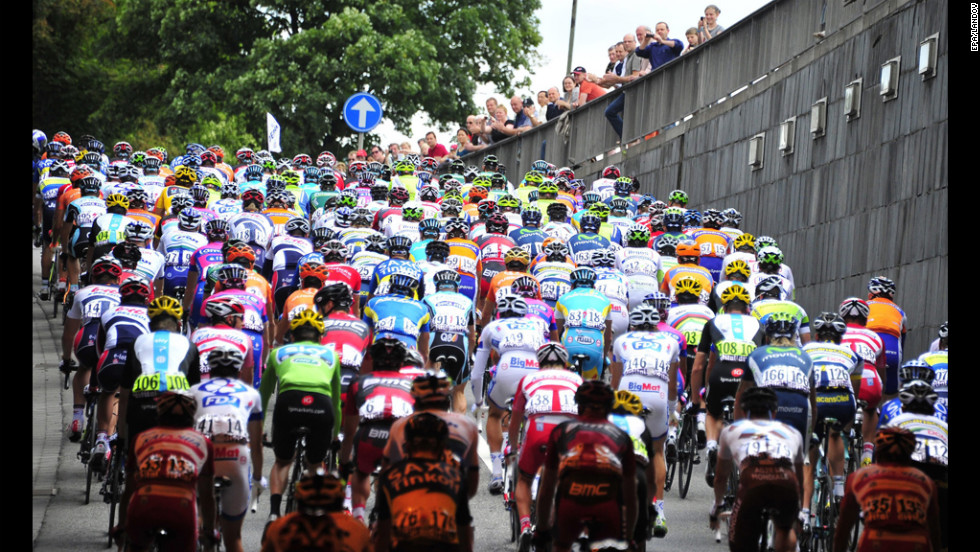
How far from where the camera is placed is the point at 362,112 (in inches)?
1232

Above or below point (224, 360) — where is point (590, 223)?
above

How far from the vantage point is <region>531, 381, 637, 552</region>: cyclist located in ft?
35.3

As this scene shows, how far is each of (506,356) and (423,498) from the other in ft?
19.2

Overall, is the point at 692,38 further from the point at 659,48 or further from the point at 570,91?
the point at 570,91

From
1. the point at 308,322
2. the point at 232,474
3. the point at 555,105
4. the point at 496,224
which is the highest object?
the point at 555,105

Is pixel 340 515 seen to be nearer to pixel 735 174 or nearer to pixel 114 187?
pixel 114 187

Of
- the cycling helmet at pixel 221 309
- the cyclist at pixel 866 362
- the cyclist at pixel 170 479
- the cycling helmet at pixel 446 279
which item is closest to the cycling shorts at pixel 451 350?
the cycling helmet at pixel 446 279

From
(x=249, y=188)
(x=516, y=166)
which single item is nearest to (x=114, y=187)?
(x=249, y=188)

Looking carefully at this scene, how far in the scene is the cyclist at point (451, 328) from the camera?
17016 millimetres

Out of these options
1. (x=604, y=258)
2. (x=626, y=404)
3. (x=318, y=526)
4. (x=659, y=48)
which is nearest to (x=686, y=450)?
(x=604, y=258)

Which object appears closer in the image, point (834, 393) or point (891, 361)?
point (834, 393)

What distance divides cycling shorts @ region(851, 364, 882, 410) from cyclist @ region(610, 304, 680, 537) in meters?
1.77

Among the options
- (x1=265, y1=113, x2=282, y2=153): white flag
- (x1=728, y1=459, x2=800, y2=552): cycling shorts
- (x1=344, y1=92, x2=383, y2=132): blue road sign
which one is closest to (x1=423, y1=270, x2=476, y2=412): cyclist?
(x1=728, y1=459, x2=800, y2=552): cycling shorts

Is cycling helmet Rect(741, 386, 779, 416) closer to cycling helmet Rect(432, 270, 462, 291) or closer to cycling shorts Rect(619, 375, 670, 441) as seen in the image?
cycling shorts Rect(619, 375, 670, 441)
